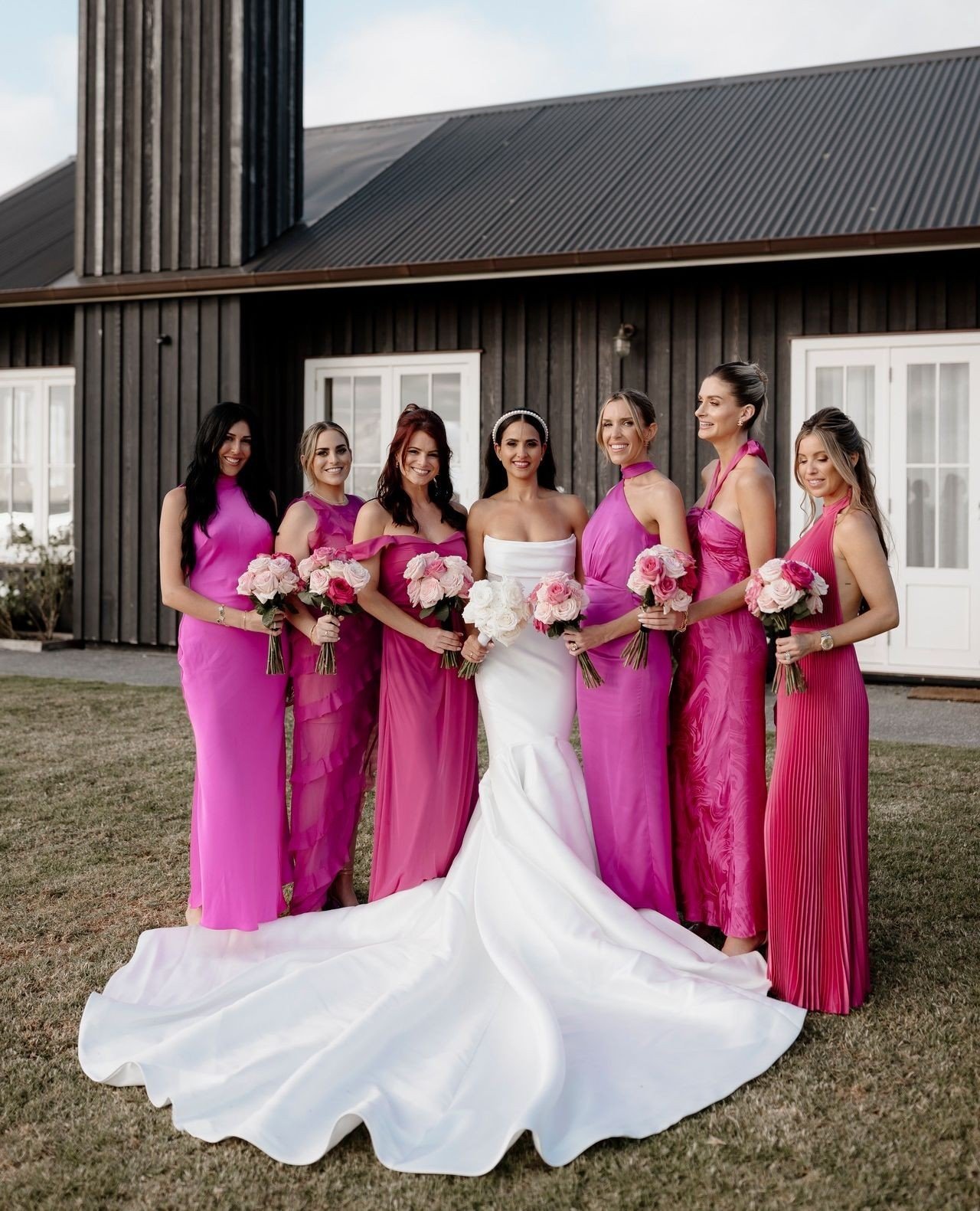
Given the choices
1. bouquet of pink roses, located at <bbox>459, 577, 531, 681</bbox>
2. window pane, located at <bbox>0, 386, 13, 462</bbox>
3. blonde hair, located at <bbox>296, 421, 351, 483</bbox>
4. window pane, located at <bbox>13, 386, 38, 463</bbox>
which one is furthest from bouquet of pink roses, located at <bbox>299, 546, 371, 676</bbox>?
window pane, located at <bbox>0, 386, 13, 462</bbox>

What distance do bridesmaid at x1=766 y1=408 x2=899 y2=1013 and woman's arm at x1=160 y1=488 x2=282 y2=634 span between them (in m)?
2.02

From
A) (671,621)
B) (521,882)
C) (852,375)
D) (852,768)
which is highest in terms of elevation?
(852,375)

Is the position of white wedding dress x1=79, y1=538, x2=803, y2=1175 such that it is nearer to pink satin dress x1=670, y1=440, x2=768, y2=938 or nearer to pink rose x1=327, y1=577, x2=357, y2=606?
pink satin dress x1=670, y1=440, x2=768, y2=938

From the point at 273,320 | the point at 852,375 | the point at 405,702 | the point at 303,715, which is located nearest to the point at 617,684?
the point at 405,702

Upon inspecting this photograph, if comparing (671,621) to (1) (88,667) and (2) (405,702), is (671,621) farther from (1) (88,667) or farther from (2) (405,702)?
(1) (88,667)

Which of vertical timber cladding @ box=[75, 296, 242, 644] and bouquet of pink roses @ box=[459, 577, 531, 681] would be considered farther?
vertical timber cladding @ box=[75, 296, 242, 644]

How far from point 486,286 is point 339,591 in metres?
7.73

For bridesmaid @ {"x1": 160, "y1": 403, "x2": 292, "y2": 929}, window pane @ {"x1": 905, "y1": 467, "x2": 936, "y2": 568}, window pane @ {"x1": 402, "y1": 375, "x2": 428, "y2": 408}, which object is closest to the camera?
bridesmaid @ {"x1": 160, "y1": 403, "x2": 292, "y2": 929}

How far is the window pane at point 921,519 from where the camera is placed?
1022 centimetres

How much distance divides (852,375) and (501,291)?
3.36m

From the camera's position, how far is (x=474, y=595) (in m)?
4.32

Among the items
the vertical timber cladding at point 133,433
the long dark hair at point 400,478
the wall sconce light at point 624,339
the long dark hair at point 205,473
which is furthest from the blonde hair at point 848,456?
the vertical timber cladding at point 133,433

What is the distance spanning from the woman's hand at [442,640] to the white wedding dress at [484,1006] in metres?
0.20

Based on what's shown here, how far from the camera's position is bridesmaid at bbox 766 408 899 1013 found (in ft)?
12.9
